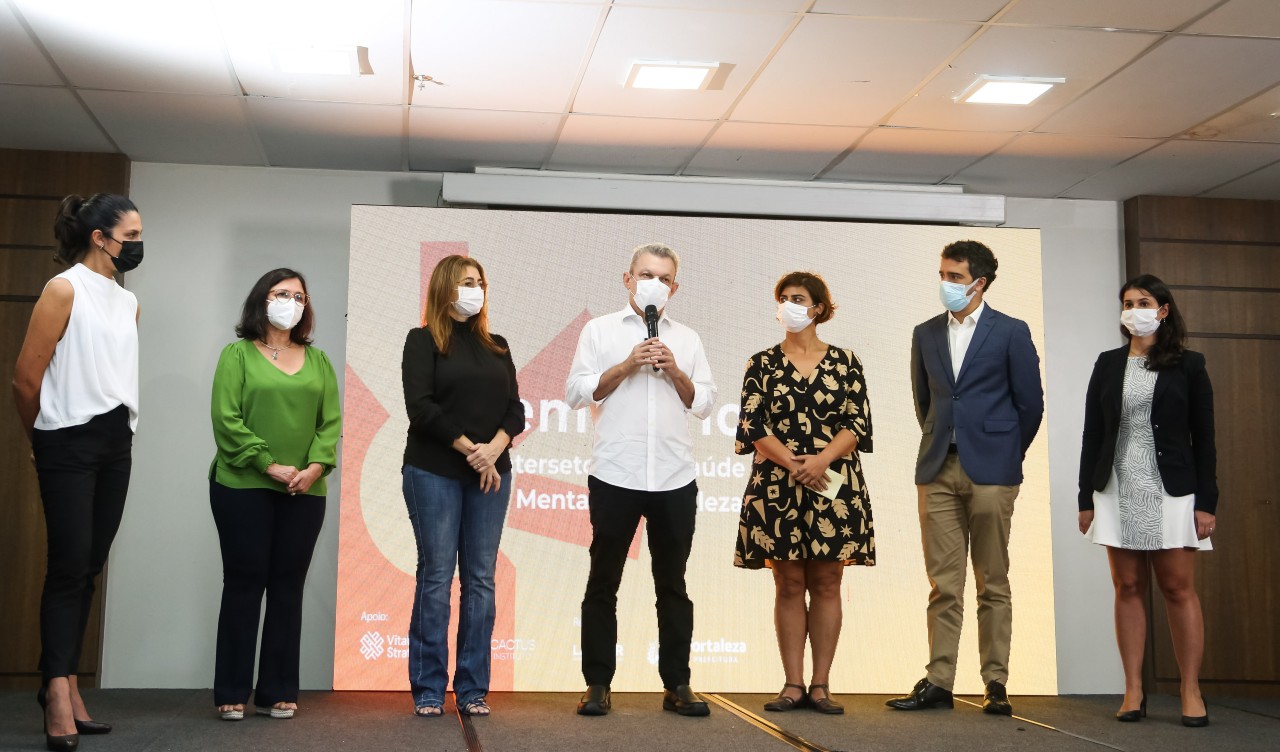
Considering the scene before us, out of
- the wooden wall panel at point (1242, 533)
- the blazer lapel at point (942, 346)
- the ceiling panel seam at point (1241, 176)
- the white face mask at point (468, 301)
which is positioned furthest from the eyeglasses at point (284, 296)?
the ceiling panel seam at point (1241, 176)

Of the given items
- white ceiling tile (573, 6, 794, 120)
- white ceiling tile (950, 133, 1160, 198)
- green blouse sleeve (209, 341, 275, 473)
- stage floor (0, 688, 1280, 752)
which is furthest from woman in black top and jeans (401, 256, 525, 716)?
white ceiling tile (950, 133, 1160, 198)

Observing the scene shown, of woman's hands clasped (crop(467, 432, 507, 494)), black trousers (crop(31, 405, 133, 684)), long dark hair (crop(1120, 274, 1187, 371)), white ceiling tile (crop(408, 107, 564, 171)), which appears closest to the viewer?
black trousers (crop(31, 405, 133, 684))

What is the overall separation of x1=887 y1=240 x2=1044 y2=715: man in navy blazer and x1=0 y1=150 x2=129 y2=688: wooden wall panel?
364cm

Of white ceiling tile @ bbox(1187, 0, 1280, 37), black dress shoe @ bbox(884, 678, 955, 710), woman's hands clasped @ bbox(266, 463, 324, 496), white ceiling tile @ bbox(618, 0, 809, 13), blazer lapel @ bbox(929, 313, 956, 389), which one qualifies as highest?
white ceiling tile @ bbox(618, 0, 809, 13)

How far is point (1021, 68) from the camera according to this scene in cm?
431

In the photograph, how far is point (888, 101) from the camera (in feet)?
15.3

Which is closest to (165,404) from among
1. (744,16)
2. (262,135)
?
(262,135)

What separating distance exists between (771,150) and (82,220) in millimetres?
3060

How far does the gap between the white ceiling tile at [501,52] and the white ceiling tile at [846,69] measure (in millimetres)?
754

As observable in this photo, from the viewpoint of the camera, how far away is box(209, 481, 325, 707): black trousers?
3443mm

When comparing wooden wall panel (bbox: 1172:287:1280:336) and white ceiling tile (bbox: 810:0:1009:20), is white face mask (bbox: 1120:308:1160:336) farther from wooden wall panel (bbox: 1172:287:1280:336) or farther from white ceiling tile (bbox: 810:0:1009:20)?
wooden wall panel (bbox: 1172:287:1280:336)

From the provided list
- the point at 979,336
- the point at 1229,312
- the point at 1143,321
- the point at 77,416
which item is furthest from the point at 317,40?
the point at 1229,312

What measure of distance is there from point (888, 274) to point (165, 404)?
344cm

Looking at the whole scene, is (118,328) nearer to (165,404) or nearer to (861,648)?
(165,404)
